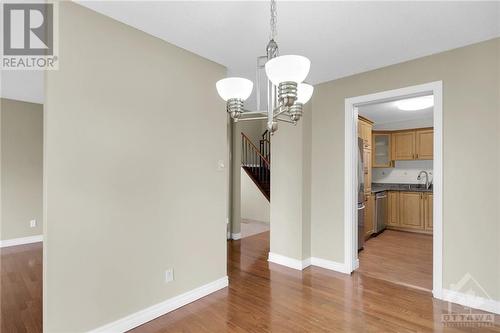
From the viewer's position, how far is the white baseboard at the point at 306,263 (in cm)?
353

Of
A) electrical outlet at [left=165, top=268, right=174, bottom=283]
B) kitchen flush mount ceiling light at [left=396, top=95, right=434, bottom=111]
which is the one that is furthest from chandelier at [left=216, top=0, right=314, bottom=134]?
kitchen flush mount ceiling light at [left=396, top=95, right=434, bottom=111]

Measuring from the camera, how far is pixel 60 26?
6.29ft

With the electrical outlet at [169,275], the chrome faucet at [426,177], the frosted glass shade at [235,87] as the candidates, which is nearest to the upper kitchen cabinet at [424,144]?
the chrome faucet at [426,177]

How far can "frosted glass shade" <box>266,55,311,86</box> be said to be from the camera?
49.6 inches

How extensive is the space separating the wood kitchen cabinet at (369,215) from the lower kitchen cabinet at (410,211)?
1.00 m

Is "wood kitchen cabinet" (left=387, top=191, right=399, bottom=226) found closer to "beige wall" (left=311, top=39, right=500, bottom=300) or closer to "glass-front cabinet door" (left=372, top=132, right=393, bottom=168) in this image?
"glass-front cabinet door" (left=372, top=132, right=393, bottom=168)

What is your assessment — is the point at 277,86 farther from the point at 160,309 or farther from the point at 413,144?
the point at 413,144

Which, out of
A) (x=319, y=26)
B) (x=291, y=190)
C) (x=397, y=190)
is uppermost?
(x=319, y=26)

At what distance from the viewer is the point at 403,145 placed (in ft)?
19.9

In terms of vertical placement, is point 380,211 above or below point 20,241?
above

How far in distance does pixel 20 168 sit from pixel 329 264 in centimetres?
580

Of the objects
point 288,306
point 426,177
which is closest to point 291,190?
point 288,306

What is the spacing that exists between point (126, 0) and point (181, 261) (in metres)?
2.37

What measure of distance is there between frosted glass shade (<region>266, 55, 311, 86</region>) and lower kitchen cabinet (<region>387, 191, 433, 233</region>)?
5.56m
